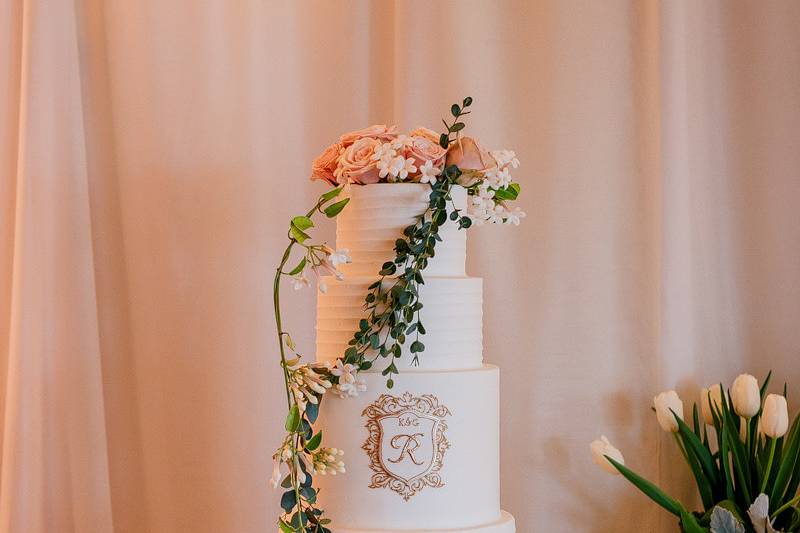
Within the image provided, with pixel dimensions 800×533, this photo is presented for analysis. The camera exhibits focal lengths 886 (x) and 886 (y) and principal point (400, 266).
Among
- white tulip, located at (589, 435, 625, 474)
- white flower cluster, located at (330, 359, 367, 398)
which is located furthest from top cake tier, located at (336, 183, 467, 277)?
white tulip, located at (589, 435, 625, 474)

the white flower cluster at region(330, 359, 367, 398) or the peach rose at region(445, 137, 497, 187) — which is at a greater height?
the peach rose at region(445, 137, 497, 187)

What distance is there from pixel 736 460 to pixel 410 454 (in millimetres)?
701

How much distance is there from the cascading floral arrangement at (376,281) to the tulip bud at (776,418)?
0.67m

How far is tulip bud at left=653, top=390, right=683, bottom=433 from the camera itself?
1.75 m

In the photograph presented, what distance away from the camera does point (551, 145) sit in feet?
6.51

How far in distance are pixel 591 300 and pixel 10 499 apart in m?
1.31

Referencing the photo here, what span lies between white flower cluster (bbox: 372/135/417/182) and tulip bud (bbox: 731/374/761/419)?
31.2 inches

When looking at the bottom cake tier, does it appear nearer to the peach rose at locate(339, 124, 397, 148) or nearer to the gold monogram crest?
the gold monogram crest

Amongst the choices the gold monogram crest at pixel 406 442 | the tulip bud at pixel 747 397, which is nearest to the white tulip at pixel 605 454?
the tulip bud at pixel 747 397

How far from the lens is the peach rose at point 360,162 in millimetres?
1392

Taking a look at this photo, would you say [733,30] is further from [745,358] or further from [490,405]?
[490,405]

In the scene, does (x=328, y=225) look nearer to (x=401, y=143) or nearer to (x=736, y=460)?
(x=401, y=143)

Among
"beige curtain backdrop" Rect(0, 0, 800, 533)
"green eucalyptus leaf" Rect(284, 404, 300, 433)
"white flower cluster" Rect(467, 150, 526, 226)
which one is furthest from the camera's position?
"beige curtain backdrop" Rect(0, 0, 800, 533)

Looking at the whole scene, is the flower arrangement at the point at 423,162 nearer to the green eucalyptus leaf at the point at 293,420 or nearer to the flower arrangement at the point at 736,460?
the green eucalyptus leaf at the point at 293,420
